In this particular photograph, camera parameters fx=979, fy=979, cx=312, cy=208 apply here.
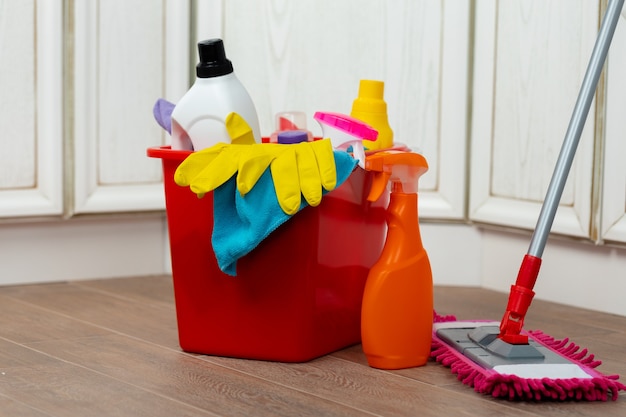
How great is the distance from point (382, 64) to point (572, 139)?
0.57m

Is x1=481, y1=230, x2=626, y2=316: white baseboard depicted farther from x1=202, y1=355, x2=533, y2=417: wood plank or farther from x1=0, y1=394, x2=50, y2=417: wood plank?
x1=0, y1=394, x2=50, y2=417: wood plank

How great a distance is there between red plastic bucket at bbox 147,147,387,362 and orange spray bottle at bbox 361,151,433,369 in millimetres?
55

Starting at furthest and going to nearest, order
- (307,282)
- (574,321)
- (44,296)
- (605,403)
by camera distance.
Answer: (44,296) < (574,321) < (307,282) < (605,403)

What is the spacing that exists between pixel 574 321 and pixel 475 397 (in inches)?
17.1

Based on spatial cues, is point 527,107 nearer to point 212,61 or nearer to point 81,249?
point 212,61

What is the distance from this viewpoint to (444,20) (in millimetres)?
1589

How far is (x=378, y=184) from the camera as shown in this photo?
1.12 meters

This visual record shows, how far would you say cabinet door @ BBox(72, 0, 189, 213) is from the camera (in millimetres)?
1603

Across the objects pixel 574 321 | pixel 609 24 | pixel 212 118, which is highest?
pixel 609 24

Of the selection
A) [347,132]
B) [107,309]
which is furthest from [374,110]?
[107,309]

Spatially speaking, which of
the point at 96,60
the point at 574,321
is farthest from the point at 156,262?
the point at 574,321

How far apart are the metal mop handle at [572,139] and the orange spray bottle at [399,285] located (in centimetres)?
13

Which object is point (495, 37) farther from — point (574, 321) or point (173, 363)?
point (173, 363)

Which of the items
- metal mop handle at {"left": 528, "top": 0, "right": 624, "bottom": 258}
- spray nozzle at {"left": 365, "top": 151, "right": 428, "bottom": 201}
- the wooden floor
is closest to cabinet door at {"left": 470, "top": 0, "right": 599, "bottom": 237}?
the wooden floor
